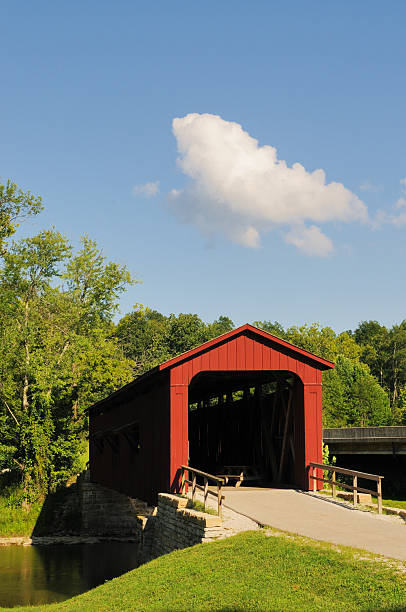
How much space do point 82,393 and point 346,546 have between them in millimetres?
30003

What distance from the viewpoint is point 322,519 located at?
16.4 meters

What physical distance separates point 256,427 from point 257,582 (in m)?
15.1

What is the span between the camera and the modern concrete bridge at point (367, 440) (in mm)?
33031

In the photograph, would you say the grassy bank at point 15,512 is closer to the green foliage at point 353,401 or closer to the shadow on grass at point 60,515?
the shadow on grass at point 60,515

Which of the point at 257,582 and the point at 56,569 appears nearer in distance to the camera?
the point at 257,582

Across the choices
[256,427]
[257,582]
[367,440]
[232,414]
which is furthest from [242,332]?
[367,440]

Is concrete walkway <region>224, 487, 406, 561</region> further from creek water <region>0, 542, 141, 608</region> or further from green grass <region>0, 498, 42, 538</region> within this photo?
green grass <region>0, 498, 42, 538</region>

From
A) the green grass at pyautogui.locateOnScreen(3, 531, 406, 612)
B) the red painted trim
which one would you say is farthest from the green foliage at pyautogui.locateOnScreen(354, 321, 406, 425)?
the green grass at pyautogui.locateOnScreen(3, 531, 406, 612)

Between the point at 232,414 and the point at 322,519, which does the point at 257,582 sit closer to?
the point at 322,519

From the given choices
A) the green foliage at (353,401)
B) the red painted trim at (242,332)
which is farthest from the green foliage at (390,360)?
the red painted trim at (242,332)

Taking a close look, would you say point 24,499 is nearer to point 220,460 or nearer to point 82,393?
point 82,393

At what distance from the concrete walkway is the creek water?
15.0 feet

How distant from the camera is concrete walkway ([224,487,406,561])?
13.6 m

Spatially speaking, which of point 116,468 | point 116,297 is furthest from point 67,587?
point 116,297
